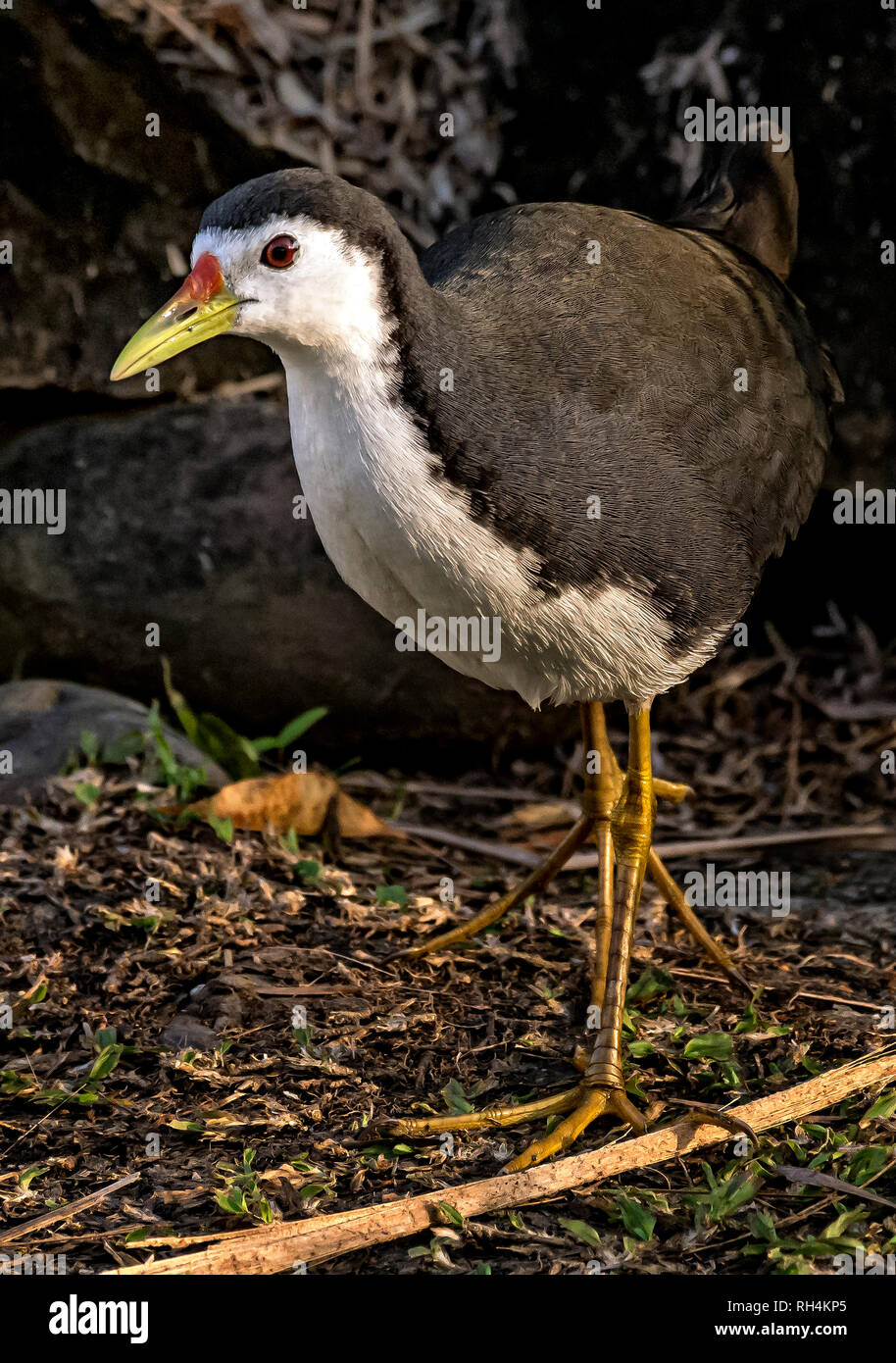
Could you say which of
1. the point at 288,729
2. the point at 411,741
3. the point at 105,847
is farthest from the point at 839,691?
the point at 105,847

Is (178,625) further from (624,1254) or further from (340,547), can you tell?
(624,1254)

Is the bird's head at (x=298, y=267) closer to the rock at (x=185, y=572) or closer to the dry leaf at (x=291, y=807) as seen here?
the dry leaf at (x=291, y=807)

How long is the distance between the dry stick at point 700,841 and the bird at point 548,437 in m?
0.72

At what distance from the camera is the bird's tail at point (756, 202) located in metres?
4.46

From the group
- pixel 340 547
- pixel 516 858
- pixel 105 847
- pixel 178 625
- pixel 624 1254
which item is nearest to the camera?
pixel 624 1254

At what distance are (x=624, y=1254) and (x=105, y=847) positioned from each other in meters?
2.12

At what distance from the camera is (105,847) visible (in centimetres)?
444

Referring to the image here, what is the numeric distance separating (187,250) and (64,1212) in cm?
358

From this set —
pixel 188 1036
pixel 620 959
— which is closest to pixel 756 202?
pixel 620 959

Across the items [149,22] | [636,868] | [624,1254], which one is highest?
[149,22]

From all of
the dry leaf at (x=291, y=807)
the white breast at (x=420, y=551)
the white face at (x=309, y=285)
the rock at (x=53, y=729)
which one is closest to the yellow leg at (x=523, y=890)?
the dry leaf at (x=291, y=807)

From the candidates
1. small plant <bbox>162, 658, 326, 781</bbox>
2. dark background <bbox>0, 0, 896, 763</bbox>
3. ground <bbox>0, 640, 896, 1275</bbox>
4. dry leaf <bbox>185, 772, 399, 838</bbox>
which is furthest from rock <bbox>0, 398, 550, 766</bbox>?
dry leaf <bbox>185, 772, 399, 838</bbox>

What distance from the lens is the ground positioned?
306 cm

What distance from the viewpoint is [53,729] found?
4.94 meters
